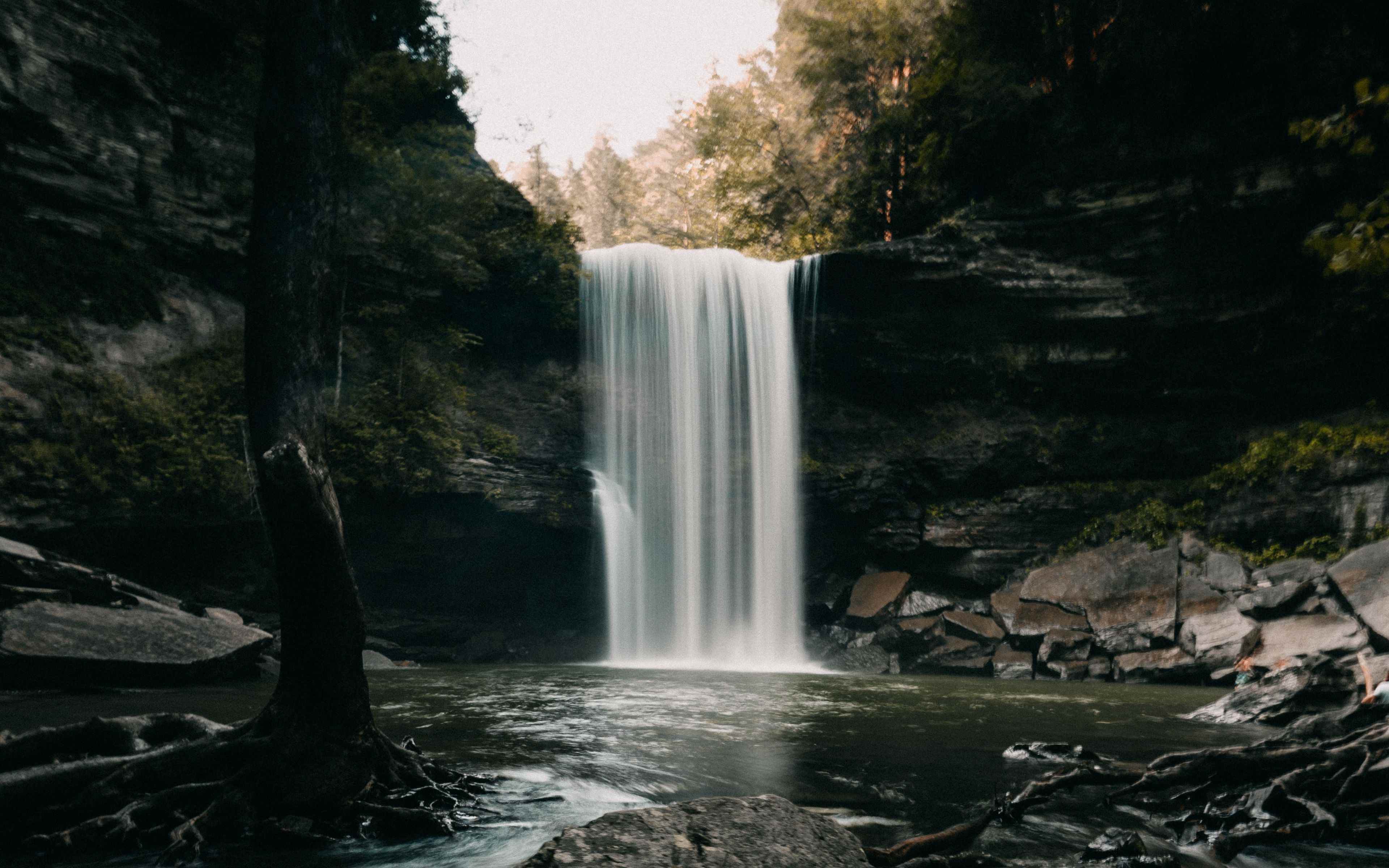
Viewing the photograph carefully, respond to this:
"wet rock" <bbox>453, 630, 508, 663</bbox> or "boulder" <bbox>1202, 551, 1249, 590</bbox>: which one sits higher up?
"boulder" <bbox>1202, 551, 1249, 590</bbox>

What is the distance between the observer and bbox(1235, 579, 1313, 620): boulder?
14.8m

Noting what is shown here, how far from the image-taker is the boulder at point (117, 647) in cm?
912

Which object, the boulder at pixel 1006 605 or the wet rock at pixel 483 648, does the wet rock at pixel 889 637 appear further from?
the wet rock at pixel 483 648

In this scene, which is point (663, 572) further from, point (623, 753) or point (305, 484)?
point (305, 484)

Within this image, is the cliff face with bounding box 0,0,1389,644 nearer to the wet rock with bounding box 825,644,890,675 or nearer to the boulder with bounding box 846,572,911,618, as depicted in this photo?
the boulder with bounding box 846,572,911,618

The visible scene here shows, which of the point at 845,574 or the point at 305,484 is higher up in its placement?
the point at 305,484

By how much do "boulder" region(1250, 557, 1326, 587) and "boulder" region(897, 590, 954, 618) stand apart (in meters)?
6.30

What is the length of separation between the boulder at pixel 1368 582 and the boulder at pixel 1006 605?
19.4 feet

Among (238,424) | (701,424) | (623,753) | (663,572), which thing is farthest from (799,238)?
(623,753)

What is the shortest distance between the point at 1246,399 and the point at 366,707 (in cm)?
2259

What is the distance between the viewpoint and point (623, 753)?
7246mm

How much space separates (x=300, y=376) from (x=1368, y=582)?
17.1 meters

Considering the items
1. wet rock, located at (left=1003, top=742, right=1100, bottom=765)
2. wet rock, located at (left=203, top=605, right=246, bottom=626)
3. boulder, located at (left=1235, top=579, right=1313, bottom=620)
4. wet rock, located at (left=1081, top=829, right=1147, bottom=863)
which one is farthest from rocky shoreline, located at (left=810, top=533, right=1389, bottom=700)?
wet rock, located at (left=203, top=605, right=246, bottom=626)

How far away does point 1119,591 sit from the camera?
17.8 metres
